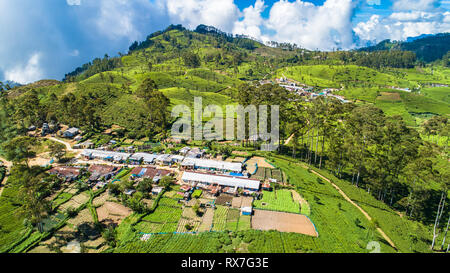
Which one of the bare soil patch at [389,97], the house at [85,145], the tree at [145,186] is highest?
the bare soil patch at [389,97]

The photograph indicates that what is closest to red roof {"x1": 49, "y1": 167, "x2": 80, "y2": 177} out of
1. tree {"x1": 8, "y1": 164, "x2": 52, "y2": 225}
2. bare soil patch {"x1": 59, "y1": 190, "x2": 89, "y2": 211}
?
bare soil patch {"x1": 59, "y1": 190, "x2": 89, "y2": 211}

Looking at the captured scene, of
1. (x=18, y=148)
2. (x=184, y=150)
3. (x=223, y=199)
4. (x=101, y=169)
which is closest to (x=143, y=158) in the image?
(x=101, y=169)

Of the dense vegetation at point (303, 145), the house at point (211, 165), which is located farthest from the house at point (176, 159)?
the dense vegetation at point (303, 145)

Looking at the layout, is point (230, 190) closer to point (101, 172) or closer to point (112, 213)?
point (112, 213)

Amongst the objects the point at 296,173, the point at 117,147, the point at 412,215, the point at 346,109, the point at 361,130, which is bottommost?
the point at 412,215

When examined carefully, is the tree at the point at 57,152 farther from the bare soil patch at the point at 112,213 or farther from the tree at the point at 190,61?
the tree at the point at 190,61
